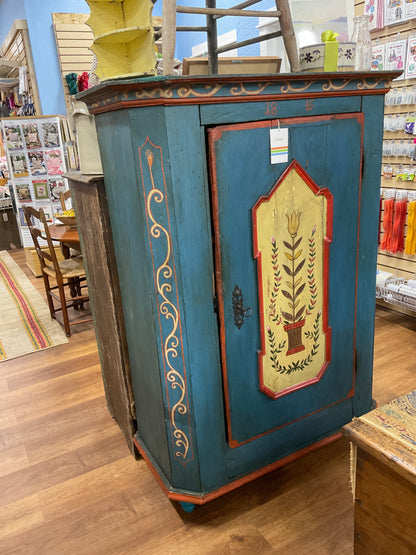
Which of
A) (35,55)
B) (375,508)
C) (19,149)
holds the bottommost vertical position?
(375,508)

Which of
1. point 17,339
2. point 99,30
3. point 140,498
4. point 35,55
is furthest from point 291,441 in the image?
point 35,55

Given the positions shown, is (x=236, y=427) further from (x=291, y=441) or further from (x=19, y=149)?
(x=19, y=149)

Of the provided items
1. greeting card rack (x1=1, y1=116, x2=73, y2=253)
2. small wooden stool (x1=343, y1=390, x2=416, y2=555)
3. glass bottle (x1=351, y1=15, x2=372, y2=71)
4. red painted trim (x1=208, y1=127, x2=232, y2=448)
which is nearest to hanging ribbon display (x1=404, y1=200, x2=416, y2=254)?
glass bottle (x1=351, y1=15, x2=372, y2=71)

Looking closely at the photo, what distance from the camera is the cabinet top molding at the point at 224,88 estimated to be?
1377 mm

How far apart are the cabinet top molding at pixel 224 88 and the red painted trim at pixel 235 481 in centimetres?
145

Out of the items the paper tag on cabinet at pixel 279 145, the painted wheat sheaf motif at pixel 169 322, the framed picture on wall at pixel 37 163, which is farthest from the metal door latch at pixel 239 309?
the framed picture on wall at pixel 37 163

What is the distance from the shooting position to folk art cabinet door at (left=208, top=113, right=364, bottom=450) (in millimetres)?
1586

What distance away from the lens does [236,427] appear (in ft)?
5.98

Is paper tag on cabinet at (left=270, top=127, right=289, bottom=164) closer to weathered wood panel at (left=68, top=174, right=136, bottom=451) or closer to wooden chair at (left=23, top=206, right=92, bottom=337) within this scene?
weathered wood panel at (left=68, top=174, right=136, bottom=451)

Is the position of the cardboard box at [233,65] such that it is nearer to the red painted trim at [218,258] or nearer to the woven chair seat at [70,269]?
the red painted trim at [218,258]

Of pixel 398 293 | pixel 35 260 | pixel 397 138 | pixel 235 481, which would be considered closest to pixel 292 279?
pixel 235 481

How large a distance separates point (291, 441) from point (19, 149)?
16.3ft

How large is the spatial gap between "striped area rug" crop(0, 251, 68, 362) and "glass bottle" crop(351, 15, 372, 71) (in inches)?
114

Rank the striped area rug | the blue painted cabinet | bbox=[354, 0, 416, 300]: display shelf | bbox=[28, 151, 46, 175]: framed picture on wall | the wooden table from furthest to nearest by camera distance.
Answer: bbox=[28, 151, 46, 175]: framed picture on wall
the wooden table
the striped area rug
bbox=[354, 0, 416, 300]: display shelf
the blue painted cabinet
